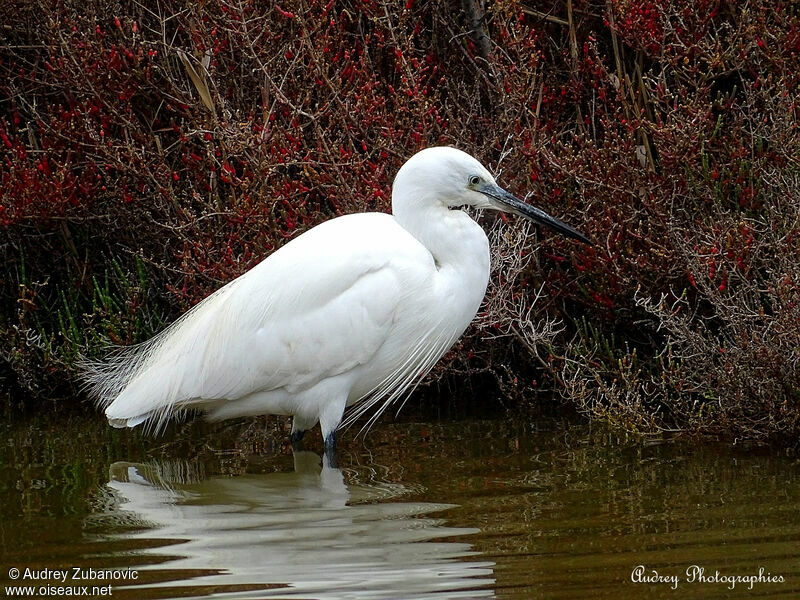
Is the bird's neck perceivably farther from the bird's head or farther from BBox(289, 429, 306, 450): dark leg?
BBox(289, 429, 306, 450): dark leg

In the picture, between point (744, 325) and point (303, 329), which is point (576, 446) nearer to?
point (744, 325)

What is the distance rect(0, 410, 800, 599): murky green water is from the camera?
3.20m

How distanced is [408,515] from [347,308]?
1.04m

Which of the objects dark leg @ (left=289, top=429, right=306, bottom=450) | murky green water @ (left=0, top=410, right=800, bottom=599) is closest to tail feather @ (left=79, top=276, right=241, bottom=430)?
murky green water @ (left=0, top=410, right=800, bottom=599)

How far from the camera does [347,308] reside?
15.3 feet

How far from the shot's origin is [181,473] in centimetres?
488

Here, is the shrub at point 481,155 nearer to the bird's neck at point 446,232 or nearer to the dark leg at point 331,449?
the bird's neck at point 446,232

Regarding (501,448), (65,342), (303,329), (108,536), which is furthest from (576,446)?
(65,342)

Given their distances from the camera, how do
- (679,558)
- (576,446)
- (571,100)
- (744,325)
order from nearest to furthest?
(679,558)
(744,325)
(576,446)
(571,100)

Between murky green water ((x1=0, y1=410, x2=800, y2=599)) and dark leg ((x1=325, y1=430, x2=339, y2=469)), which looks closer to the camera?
murky green water ((x1=0, y1=410, x2=800, y2=599))

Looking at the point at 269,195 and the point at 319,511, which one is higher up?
the point at 269,195

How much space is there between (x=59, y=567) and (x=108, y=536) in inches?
14.0

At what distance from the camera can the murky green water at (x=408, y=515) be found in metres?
3.20

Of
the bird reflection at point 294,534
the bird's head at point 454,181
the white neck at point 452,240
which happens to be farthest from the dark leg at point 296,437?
the bird's head at point 454,181
